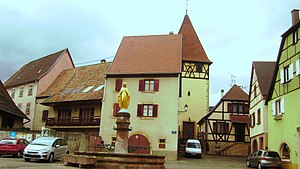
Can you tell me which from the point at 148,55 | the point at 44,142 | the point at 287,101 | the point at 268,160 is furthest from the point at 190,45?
the point at 44,142

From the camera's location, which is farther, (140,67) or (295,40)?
(140,67)

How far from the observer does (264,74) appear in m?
32.8

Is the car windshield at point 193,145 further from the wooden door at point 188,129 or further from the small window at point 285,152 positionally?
the wooden door at point 188,129

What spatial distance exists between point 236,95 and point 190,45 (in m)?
12.2

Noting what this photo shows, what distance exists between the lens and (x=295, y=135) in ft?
75.5

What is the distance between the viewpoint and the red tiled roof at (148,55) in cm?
3341

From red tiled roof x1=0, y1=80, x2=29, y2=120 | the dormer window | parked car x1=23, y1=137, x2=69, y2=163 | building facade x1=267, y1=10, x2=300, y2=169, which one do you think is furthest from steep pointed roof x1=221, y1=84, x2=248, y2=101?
parked car x1=23, y1=137, x2=69, y2=163

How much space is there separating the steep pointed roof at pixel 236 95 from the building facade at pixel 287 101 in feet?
42.6

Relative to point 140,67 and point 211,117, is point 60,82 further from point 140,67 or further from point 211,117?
point 211,117

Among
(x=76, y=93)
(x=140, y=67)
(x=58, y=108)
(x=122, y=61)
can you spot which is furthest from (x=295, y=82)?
(x=58, y=108)

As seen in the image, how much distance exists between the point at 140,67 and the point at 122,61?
2343 millimetres

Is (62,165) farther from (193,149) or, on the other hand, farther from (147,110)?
(193,149)

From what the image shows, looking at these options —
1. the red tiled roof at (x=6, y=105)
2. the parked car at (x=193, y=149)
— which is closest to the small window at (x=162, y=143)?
the parked car at (x=193, y=149)

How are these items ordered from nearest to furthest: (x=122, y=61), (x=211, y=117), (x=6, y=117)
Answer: (x=122, y=61)
(x=6, y=117)
(x=211, y=117)
